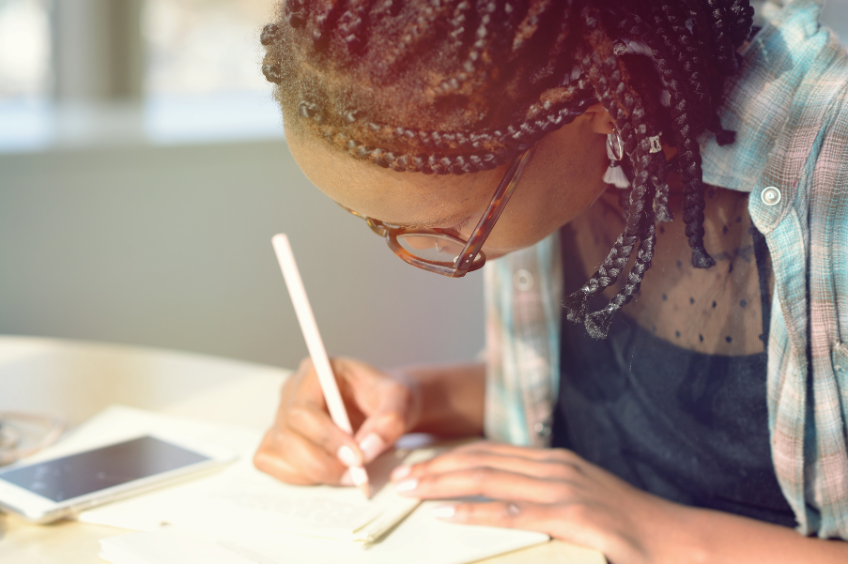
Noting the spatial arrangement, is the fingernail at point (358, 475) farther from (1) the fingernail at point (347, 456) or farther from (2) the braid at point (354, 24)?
(2) the braid at point (354, 24)

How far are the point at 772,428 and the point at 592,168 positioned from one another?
29cm

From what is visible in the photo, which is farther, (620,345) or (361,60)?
(620,345)

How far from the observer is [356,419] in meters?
0.85

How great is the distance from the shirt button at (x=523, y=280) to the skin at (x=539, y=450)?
0.11m

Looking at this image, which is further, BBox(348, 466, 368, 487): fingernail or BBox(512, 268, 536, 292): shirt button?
BBox(512, 268, 536, 292): shirt button

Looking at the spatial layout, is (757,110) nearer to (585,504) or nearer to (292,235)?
(585,504)

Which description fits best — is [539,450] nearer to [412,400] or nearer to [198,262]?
[412,400]

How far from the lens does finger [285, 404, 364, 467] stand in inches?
28.1

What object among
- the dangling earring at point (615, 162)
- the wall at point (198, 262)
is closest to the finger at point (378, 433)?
the dangling earring at point (615, 162)

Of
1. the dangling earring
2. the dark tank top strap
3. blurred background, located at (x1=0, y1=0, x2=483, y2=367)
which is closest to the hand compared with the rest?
the dark tank top strap

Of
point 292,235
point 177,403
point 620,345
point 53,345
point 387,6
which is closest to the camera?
point 387,6

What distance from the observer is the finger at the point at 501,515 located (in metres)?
0.63

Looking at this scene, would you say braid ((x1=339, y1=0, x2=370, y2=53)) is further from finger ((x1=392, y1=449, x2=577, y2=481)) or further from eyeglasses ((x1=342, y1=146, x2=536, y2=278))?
finger ((x1=392, y1=449, x2=577, y2=481))

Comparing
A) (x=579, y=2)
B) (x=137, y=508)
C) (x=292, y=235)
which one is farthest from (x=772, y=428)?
(x=292, y=235)
